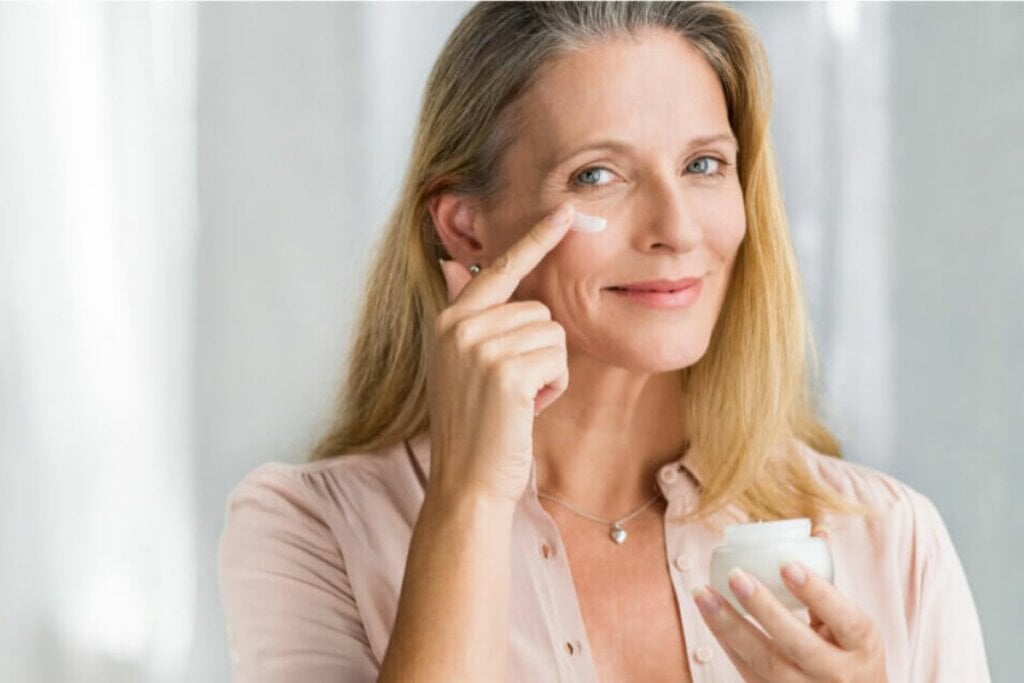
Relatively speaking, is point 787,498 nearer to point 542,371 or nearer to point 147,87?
point 542,371

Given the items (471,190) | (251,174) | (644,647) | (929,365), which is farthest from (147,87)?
(929,365)

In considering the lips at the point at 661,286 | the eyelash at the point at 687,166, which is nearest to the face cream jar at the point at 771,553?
the lips at the point at 661,286

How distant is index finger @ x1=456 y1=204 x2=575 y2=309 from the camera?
1.50 metres

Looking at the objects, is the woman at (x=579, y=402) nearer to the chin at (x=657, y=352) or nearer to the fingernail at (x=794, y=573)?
the chin at (x=657, y=352)

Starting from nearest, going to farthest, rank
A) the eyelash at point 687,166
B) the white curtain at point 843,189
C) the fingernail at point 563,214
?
the fingernail at point 563,214
the eyelash at point 687,166
the white curtain at point 843,189

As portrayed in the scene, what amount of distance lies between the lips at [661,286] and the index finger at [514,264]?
0.43 feet

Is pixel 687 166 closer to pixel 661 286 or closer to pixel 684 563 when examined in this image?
pixel 661 286

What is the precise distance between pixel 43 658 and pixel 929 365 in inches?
49.2

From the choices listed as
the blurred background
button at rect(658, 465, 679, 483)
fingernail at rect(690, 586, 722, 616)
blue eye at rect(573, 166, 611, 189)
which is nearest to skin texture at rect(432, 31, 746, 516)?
blue eye at rect(573, 166, 611, 189)

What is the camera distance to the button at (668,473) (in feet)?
5.72

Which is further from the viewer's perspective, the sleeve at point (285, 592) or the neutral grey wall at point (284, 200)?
the neutral grey wall at point (284, 200)

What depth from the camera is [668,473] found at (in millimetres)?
1747

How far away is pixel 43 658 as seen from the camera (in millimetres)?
1752

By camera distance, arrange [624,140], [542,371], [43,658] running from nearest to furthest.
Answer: [542,371] → [624,140] → [43,658]
